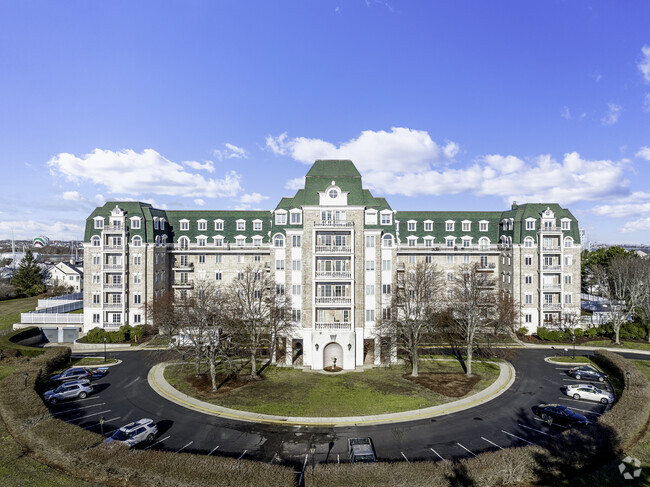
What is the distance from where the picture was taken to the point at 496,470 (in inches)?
822

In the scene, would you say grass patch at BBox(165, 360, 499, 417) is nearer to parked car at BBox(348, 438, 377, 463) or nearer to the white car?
Result: parked car at BBox(348, 438, 377, 463)

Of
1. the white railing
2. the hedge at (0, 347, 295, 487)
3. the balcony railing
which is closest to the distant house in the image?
the white railing

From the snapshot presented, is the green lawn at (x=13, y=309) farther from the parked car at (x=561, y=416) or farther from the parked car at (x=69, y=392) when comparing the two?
the parked car at (x=561, y=416)

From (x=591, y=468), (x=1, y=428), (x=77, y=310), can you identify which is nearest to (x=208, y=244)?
(x=77, y=310)

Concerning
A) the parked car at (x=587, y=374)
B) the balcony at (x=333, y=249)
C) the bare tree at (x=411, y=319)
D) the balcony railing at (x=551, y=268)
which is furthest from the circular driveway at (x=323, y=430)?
the balcony railing at (x=551, y=268)

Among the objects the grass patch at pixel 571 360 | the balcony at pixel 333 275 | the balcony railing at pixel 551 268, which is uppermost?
the balcony railing at pixel 551 268

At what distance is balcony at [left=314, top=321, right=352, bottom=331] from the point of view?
46.5m

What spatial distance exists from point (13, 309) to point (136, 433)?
2875 inches

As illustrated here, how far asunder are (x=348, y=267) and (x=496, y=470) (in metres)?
29.8

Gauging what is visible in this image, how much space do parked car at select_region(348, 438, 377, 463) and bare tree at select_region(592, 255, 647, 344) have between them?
173 ft

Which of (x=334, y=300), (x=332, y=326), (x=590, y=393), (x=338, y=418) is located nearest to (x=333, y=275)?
(x=334, y=300)

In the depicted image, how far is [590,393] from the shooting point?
35.5m

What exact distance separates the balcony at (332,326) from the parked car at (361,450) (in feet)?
64.6

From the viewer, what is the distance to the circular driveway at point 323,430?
2598cm
